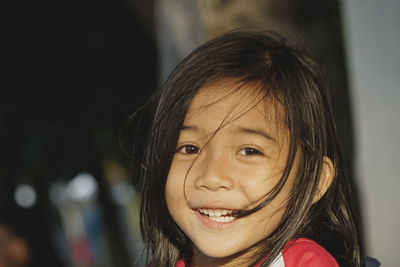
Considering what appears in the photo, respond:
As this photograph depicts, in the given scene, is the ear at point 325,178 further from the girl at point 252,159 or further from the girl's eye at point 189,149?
the girl's eye at point 189,149

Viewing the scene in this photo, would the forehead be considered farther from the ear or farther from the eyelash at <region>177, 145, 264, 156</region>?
the ear

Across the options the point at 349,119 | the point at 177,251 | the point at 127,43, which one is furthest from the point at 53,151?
the point at 177,251

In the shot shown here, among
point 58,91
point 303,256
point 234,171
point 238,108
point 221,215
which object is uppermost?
point 238,108

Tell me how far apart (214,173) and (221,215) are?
130mm

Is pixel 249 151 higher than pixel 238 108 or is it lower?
lower

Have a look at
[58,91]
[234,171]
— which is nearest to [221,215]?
[234,171]

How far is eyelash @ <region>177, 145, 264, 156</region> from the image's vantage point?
5.74 feet

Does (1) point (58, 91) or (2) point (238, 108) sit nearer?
(2) point (238, 108)

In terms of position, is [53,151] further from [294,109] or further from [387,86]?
[294,109]

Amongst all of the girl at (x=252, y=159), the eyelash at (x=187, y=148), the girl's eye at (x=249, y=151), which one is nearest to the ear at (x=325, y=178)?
the girl at (x=252, y=159)

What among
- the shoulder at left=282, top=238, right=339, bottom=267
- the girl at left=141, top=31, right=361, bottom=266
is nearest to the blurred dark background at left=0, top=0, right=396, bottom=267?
the girl at left=141, top=31, right=361, bottom=266

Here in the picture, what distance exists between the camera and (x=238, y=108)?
5.77 feet

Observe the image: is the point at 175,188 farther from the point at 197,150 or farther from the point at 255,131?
the point at 255,131

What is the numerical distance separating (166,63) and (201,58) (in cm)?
222
